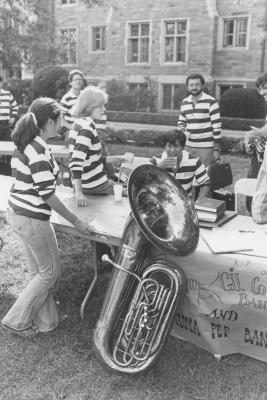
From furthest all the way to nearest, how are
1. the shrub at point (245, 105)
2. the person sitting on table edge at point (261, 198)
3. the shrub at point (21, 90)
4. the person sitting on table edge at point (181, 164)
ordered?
the shrub at point (21, 90) → the shrub at point (245, 105) → the person sitting on table edge at point (181, 164) → the person sitting on table edge at point (261, 198)

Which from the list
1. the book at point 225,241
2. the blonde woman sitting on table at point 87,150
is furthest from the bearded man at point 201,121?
the book at point 225,241

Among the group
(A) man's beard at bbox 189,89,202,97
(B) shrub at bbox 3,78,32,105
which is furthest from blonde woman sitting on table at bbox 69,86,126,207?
(B) shrub at bbox 3,78,32,105

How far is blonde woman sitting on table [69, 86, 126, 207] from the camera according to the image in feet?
12.4

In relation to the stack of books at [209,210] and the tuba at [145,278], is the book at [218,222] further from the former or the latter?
the tuba at [145,278]

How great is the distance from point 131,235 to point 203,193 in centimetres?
156

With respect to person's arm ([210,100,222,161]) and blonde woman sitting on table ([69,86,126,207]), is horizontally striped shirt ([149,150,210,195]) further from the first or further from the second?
person's arm ([210,100,222,161])

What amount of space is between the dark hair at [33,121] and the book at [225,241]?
1.27 m

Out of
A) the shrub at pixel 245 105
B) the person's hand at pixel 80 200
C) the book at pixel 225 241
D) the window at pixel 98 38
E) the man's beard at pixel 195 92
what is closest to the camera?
the book at pixel 225 241

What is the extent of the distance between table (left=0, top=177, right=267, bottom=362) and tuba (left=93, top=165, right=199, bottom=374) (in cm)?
12

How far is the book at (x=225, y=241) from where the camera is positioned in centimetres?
288

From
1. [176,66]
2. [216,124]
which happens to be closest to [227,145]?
[216,124]

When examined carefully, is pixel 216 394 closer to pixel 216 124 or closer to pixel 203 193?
pixel 203 193

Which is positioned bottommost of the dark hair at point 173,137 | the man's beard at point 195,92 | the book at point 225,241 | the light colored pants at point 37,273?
the light colored pants at point 37,273

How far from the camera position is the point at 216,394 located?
2809 millimetres
